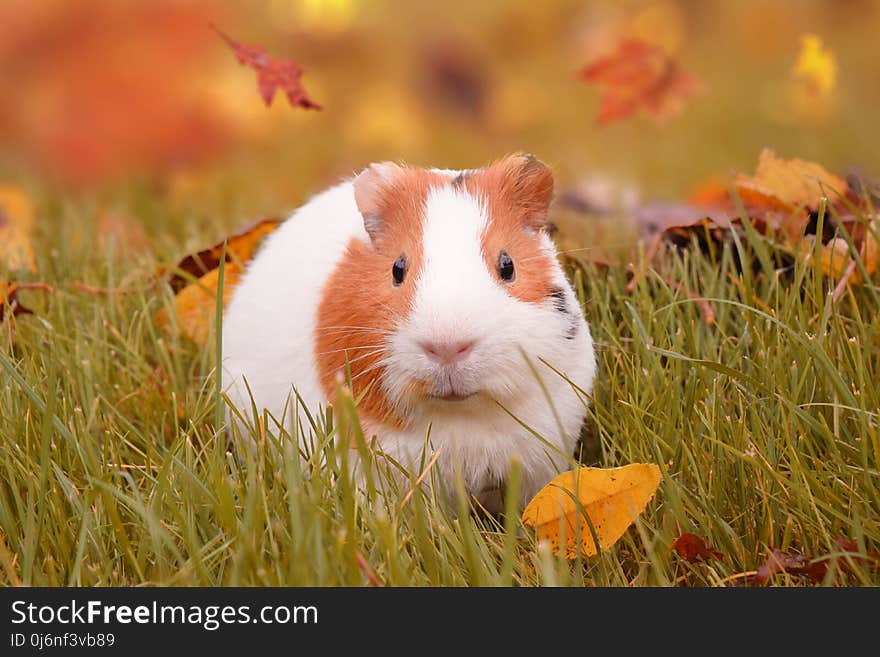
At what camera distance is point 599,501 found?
2.23m

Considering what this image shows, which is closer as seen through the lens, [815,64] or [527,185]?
[527,185]

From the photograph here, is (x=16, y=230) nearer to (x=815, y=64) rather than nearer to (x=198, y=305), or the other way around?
(x=198, y=305)

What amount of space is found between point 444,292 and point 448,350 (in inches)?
5.0

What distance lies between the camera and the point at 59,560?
2.21 m

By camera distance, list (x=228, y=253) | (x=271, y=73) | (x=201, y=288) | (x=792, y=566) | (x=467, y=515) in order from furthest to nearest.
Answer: (x=228, y=253)
(x=201, y=288)
(x=271, y=73)
(x=792, y=566)
(x=467, y=515)

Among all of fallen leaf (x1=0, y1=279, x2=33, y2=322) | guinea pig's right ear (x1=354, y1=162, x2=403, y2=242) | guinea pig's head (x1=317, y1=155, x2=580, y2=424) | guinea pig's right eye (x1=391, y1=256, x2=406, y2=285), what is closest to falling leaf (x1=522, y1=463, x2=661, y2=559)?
guinea pig's head (x1=317, y1=155, x2=580, y2=424)

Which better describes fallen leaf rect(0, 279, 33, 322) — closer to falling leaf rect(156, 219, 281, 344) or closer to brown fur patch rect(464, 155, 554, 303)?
falling leaf rect(156, 219, 281, 344)

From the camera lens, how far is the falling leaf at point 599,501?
2.20m

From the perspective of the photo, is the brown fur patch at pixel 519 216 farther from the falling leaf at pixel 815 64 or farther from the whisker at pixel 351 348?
the falling leaf at pixel 815 64

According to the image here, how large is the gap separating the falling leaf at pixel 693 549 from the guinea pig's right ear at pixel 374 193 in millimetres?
966

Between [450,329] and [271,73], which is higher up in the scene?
[271,73]

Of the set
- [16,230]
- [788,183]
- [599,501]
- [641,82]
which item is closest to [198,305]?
[16,230]

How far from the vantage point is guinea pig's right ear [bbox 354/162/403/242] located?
2486 mm
